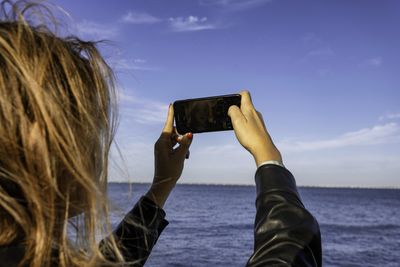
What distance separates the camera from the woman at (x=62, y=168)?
1.06 meters

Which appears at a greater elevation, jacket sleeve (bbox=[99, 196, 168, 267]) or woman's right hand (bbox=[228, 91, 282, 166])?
woman's right hand (bbox=[228, 91, 282, 166])

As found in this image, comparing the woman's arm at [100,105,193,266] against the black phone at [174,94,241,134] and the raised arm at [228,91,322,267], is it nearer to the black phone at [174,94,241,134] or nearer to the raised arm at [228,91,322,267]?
the black phone at [174,94,241,134]

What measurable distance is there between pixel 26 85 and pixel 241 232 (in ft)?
102

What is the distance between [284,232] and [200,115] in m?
0.98

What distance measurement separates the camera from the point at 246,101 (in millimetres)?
1715

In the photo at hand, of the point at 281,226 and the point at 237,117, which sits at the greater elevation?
the point at 237,117

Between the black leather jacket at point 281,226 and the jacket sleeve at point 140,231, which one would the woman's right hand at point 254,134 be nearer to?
the black leather jacket at point 281,226

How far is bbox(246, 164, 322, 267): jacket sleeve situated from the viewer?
48.0 inches

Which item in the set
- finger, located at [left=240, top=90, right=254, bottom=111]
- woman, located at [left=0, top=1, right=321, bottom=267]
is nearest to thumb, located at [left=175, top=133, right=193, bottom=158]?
finger, located at [left=240, top=90, right=254, bottom=111]

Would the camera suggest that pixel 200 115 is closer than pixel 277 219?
No

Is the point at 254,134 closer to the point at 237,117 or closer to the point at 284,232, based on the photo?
the point at 237,117

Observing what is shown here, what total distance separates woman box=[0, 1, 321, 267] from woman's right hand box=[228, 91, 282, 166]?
0.21 feet

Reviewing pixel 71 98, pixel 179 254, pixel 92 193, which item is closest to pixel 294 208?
pixel 92 193

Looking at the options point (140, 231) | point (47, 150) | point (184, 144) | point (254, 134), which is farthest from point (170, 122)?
point (47, 150)
